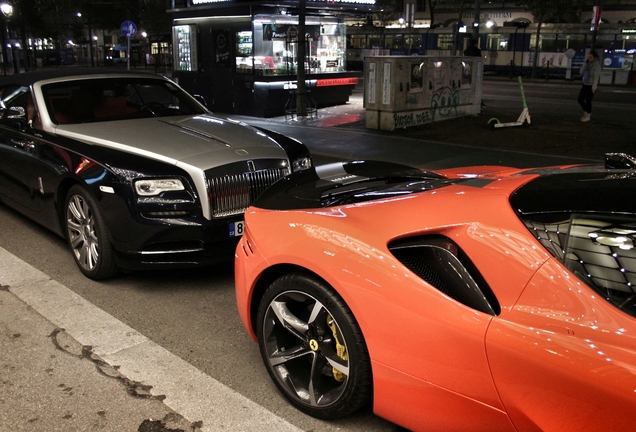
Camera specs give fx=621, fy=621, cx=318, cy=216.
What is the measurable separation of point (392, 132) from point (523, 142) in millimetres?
2933

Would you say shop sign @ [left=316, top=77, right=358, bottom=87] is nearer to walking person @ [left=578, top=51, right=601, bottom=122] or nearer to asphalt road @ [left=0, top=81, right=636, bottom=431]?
asphalt road @ [left=0, top=81, right=636, bottom=431]

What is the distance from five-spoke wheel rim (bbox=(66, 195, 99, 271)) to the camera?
4.99 metres

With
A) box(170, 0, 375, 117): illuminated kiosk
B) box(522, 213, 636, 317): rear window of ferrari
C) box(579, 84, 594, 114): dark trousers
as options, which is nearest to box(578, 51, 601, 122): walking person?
box(579, 84, 594, 114): dark trousers

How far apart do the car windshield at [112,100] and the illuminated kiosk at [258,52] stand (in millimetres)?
10630

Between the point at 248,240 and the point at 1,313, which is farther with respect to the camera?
the point at 1,313

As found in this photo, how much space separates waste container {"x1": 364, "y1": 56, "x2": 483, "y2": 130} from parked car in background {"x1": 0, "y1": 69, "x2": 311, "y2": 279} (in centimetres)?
837

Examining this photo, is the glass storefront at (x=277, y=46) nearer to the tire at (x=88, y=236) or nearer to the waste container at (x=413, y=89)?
the waste container at (x=413, y=89)

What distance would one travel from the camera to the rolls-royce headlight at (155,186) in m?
4.63

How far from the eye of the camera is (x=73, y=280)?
511 centimetres

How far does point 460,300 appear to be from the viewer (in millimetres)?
2469

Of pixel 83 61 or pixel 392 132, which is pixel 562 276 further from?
pixel 83 61

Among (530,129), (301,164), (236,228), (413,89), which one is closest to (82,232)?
(236,228)

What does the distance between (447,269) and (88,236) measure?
11.4 feet

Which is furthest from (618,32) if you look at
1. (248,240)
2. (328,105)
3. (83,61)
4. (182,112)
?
(83,61)
